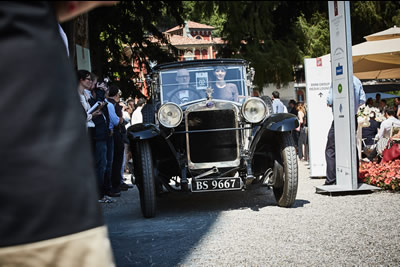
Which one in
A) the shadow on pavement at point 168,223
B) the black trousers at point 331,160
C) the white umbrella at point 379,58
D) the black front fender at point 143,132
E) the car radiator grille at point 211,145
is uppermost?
the white umbrella at point 379,58

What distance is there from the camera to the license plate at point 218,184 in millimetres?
7148

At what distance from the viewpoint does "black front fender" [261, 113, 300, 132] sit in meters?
7.07

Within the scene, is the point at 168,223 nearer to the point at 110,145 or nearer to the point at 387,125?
the point at 110,145

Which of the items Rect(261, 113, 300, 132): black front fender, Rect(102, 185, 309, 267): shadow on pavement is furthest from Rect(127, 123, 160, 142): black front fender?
Rect(261, 113, 300, 132): black front fender

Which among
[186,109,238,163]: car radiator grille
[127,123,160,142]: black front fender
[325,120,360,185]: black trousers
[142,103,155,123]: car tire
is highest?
[142,103,155,123]: car tire

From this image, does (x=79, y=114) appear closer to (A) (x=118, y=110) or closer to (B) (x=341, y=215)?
(B) (x=341, y=215)

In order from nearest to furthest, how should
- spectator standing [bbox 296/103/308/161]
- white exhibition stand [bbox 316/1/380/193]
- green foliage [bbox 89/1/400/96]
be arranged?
green foliage [bbox 89/1/400/96], white exhibition stand [bbox 316/1/380/193], spectator standing [bbox 296/103/308/161]

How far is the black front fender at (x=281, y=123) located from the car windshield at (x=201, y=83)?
917 mm

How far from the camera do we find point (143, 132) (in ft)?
23.7

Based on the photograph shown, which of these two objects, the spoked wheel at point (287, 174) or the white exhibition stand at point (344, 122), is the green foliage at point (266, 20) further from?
the white exhibition stand at point (344, 122)

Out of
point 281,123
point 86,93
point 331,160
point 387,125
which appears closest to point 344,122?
point 331,160

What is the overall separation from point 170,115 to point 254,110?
3.39 feet

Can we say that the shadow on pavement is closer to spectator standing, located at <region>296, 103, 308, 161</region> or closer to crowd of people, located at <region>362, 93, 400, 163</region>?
crowd of people, located at <region>362, 93, 400, 163</region>

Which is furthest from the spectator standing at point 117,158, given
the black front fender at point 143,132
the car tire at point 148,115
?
the black front fender at point 143,132
